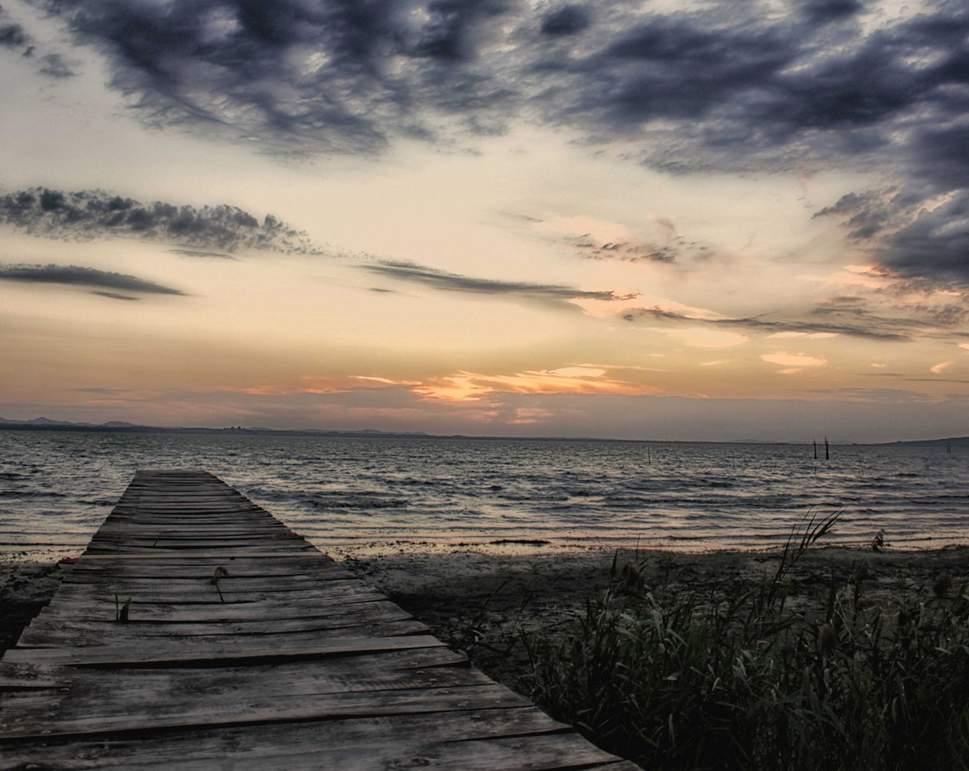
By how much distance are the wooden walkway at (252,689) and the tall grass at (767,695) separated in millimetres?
909

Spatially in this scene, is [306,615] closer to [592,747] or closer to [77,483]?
[592,747]

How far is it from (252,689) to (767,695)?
2.37 m

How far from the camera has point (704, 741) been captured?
379cm

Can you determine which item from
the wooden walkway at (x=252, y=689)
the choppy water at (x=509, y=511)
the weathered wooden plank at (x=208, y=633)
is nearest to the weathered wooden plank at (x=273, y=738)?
the wooden walkway at (x=252, y=689)

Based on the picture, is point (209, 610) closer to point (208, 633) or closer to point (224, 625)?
point (224, 625)

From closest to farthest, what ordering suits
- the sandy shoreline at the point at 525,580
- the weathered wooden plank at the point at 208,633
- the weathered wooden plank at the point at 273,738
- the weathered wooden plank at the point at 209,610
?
the weathered wooden plank at the point at 273,738, the weathered wooden plank at the point at 208,633, the weathered wooden plank at the point at 209,610, the sandy shoreline at the point at 525,580

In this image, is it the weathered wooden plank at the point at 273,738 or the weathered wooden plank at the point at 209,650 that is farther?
the weathered wooden plank at the point at 209,650

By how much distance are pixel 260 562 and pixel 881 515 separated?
27894mm

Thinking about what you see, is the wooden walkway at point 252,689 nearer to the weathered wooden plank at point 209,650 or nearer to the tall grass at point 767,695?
the weathered wooden plank at point 209,650

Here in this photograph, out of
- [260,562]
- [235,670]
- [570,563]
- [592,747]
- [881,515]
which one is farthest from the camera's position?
[881,515]

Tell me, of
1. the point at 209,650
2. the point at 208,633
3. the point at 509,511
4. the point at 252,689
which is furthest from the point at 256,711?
the point at 509,511

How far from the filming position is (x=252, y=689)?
10.8 feet

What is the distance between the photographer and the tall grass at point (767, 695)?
3605mm

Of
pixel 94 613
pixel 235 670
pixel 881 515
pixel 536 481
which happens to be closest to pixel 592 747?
pixel 235 670
